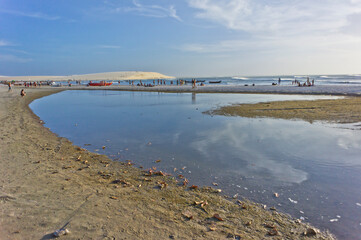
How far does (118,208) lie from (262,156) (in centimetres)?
545

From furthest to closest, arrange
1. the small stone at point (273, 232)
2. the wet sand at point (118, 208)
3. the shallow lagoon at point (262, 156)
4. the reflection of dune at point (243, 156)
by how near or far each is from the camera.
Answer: the reflection of dune at point (243, 156) → the shallow lagoon at point (262, 156) → the small stone at point (273, 232) → the wet sand at point (118, 208)

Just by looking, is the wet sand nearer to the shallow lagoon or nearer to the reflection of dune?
the shallow lagoon

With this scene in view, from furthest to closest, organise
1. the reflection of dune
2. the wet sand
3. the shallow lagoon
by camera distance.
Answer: the reflection of dune, the shallow lagoon, the wet sand

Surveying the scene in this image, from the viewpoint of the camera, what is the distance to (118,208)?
460cm

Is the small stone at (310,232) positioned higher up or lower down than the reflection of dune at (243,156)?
lower down

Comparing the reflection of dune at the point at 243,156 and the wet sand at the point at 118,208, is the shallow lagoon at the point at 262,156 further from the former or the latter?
the wet sand at the point at 118,208

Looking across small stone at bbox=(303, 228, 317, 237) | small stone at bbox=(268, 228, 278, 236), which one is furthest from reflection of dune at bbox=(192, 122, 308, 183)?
small stone at bbox=(268, 228, 278, 236)

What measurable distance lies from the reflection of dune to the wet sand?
188 centimetres

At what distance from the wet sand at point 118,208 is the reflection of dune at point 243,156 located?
1.88 m

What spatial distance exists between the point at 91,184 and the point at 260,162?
199 inches

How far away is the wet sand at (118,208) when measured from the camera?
3.90m

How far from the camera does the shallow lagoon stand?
5.23 metres

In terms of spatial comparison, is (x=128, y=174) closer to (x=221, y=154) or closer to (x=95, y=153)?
(x=95, y=153)

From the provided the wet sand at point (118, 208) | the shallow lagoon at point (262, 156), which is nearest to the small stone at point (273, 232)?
the wet sand at point (118, 208)
